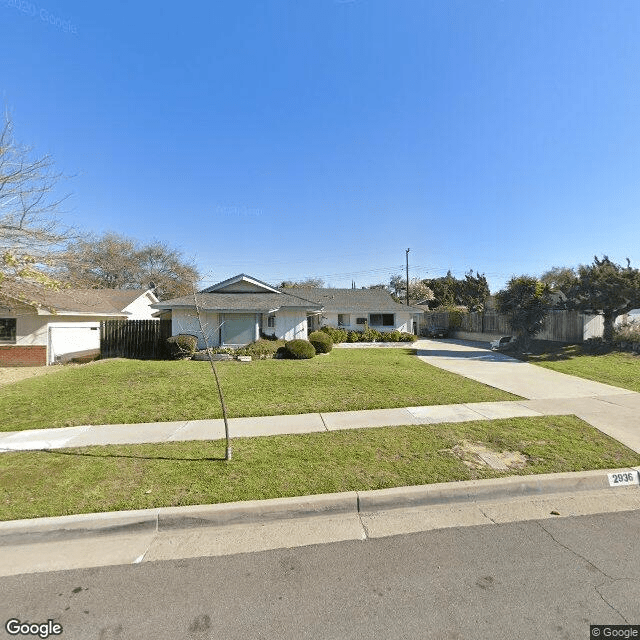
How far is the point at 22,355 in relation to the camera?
14852 millimetres

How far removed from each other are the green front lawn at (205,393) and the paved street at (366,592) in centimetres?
413

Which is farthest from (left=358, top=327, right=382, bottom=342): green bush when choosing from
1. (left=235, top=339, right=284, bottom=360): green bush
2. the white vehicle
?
(left=235, top=339, right=284, bottom=360): green bush

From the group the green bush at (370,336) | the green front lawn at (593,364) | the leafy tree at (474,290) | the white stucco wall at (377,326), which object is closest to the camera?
the green front lawn at (593,364)

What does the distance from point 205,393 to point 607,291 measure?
17430 mm

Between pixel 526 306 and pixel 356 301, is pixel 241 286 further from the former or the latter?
pixel 526 306

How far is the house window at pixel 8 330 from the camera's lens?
14.9m

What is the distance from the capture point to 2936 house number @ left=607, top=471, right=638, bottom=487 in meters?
4.27

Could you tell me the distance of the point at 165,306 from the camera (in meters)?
16.5

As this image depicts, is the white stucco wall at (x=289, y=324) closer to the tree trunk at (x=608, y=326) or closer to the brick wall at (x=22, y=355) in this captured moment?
the brick wall at (x=22, y=355)

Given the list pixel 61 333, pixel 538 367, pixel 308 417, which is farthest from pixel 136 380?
pixel 538 367

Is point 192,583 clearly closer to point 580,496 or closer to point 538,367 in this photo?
point 580,496

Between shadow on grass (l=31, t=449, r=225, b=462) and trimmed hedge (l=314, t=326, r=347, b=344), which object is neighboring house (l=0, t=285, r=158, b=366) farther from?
trimmed hedge (l=314, t=326, r=347, b=344)

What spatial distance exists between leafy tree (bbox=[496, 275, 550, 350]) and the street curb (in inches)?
587

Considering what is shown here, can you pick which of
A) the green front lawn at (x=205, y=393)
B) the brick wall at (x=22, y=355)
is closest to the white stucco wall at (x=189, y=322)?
the green front lawn at (x=205, y=393)
